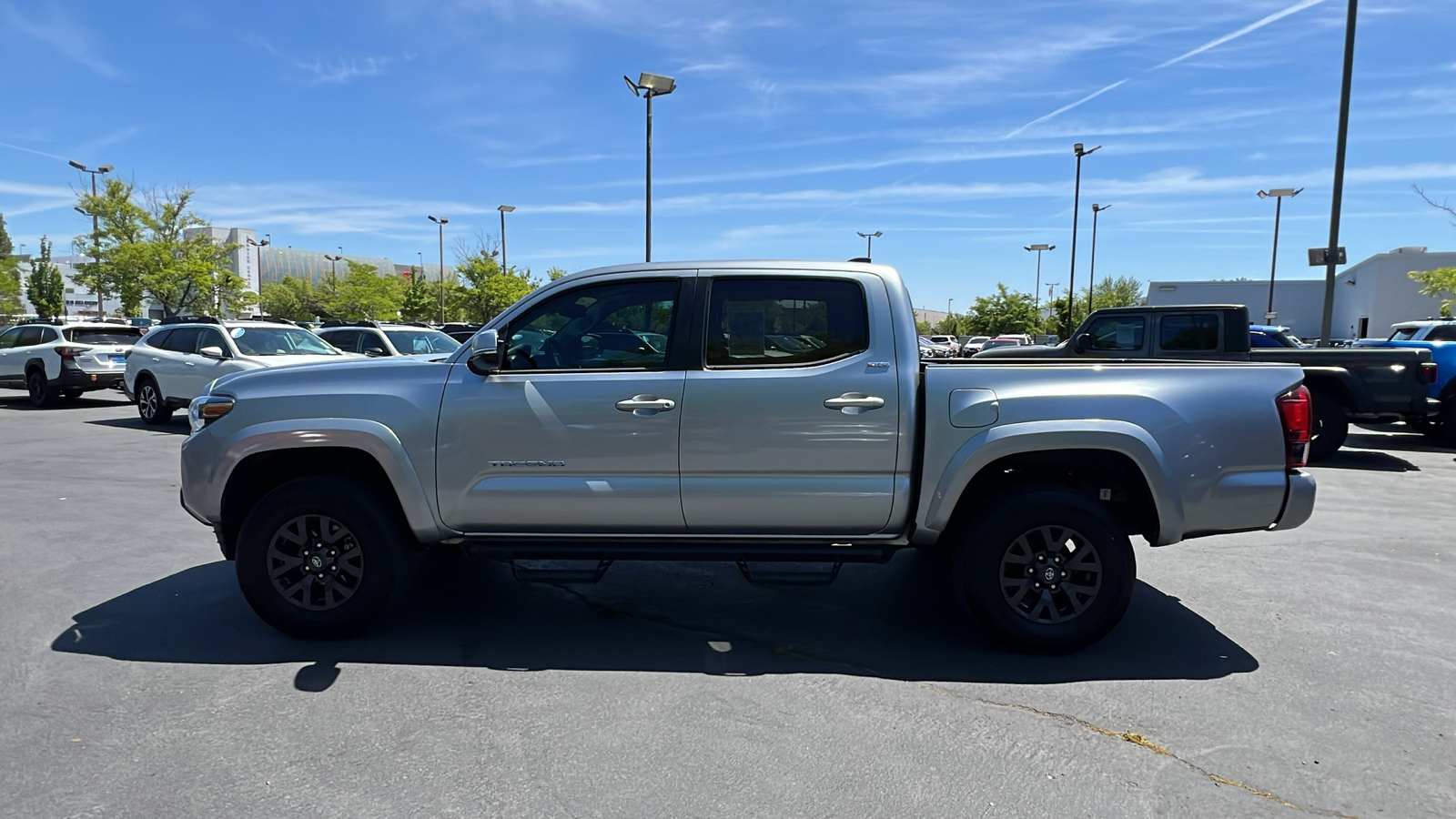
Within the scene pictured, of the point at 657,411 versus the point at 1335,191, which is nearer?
the point at 657,411

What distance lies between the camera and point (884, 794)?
3127mm

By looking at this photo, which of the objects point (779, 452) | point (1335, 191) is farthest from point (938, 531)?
point (1335, 191)

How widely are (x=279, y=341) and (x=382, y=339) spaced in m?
1.87

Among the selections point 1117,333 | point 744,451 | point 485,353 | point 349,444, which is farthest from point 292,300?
point 744,451

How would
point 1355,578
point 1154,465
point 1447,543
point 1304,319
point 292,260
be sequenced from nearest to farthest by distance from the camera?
point 1154,465, point 1355,578, point 1447,543, point 1304,319, point 292,260

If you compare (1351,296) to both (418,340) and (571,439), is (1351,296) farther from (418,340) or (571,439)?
(571,439)

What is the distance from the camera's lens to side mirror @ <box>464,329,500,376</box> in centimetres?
442

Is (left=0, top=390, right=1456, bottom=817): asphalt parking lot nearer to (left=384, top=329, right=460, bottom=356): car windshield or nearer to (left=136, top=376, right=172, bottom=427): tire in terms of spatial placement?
(left=136, top=376, right=172, bottom=427): tire

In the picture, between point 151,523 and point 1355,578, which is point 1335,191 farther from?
point 151,523

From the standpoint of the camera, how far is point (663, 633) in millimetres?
4727

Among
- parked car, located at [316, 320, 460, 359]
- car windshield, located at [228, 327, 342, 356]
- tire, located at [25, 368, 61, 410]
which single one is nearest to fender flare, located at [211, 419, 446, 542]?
car windshield, located at [228, 327, 342, 356]

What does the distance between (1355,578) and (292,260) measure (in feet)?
421

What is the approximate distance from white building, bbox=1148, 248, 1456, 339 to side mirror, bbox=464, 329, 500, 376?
5070cm

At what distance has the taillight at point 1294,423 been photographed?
14.1 feet
